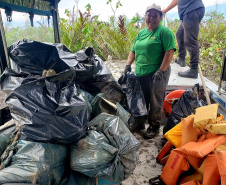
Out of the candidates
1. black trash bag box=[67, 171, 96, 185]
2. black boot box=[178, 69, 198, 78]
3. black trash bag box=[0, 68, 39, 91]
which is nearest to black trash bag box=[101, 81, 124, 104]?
black trash bag box=[0, 68, 39, 91]

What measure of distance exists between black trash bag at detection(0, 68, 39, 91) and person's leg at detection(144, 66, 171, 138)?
66.8 inches

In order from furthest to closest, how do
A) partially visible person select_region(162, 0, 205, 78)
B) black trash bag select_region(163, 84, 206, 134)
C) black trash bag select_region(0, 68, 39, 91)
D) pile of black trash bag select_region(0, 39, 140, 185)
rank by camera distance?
partially visible person select_region(162, 0, 205, 78) → black trash bag select_region(163, 84, 206, 134) → black trash bag select_region(0, 68, 39, 91) → pile of black trash bag select_region(0, 39, 140, 185)

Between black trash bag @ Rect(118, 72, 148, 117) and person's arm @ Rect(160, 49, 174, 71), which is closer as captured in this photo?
person's arm @ Rect(160, 49, 174, 71)

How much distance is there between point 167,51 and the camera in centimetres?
255

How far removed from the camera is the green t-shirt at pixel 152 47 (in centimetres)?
255

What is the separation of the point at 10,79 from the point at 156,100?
1971mm

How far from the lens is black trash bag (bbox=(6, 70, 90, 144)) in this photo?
1.45m

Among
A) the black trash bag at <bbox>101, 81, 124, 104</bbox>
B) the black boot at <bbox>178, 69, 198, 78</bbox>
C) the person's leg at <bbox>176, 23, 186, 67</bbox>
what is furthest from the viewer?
the person's leg at <bbox>176, 23, 186, 67</bbox>

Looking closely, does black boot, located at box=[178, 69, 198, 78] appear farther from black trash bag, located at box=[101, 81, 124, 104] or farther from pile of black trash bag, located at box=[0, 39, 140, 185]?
pile of black trash bag, located at box=[0, 39, 140, 185]

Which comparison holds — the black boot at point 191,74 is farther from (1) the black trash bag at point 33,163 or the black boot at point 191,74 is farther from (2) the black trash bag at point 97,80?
(1) the black trash bag at point 33,163

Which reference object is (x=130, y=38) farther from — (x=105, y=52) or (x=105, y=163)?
(x=105, y=163)

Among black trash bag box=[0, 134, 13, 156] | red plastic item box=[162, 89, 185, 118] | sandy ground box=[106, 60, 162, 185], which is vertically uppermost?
black trash bag box=[0, 134, 13, 156]

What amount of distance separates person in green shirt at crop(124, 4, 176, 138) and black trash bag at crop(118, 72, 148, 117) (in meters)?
0.14

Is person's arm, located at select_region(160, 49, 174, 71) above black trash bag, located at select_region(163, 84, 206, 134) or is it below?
above
